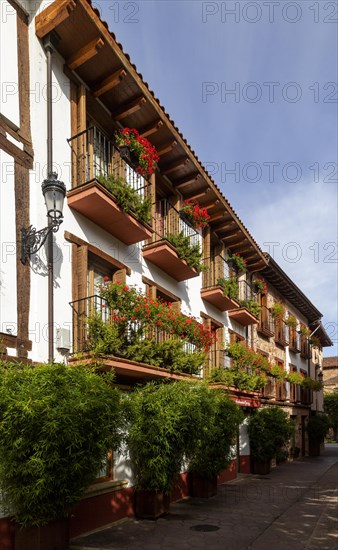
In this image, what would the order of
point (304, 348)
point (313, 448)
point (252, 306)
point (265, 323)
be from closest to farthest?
point (252, 306) < point (265, 323) < point (313, 448) < point (304, 348)

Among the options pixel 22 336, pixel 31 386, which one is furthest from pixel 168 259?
pixel 31 386

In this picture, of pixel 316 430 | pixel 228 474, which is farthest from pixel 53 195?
pixel 316 430

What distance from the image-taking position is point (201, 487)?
13.1 m

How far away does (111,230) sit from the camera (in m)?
10.7

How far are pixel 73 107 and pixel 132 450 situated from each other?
6.60m

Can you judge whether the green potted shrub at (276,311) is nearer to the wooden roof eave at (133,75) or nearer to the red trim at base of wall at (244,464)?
the red trim at base of wall at (244,464)

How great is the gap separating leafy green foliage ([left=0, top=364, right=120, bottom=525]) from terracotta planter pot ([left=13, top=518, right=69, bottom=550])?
167 mm

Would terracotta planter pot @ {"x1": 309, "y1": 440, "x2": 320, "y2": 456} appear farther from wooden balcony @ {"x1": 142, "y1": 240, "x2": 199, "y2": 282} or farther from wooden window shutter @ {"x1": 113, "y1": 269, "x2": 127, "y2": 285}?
wooden window shutter @ {"x1": 113, "y1": 269, "x2": 127, "y2": 285}

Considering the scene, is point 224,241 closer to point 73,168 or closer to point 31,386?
point 73,168

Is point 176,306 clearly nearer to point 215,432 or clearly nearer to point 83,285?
point 215,432

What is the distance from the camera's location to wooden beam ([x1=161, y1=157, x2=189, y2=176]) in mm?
13586

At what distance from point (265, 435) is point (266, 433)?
8cm

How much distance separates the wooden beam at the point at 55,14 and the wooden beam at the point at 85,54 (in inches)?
28.2

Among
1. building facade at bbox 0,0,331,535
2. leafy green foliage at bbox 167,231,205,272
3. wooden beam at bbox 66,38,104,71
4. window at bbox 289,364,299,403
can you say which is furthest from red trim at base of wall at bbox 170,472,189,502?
window at bbox 289,364,299,403
